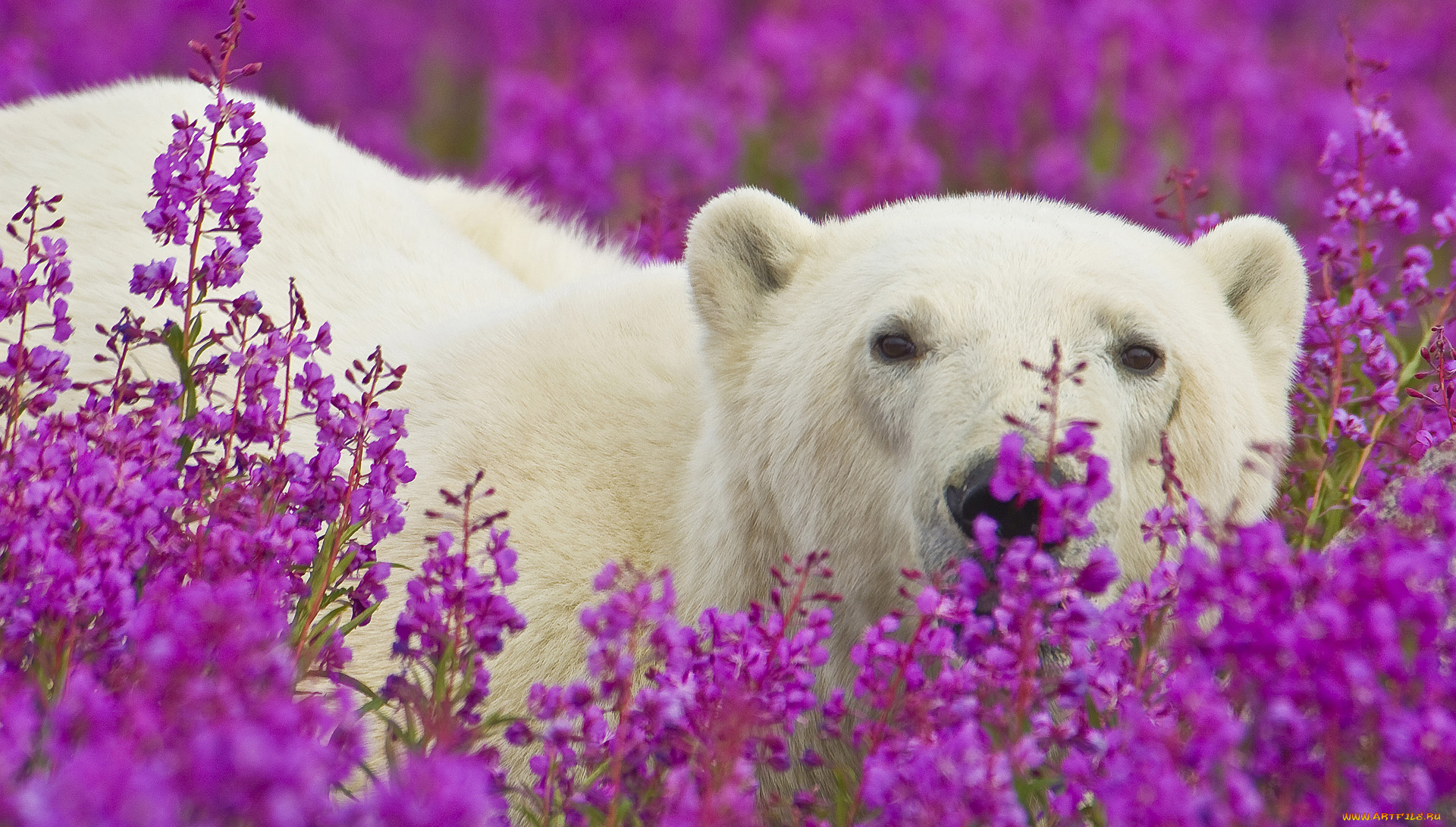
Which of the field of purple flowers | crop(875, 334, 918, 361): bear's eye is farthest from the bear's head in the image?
the field of purple flowers

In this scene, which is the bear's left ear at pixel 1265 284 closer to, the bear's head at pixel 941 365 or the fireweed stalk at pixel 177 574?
the bear's head at pixel 941 365

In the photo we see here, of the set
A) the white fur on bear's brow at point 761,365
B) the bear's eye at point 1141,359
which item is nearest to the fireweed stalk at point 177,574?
the white fur on bear's brow at point 761,365

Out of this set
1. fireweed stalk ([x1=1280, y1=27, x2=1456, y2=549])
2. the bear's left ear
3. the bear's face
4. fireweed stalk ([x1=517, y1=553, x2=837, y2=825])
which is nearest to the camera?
fireweed stalk ([x1=517, y1=553, x2=837, y2=825])

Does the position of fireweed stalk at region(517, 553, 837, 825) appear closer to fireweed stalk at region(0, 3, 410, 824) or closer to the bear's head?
fireweed stalk at region(0, 3, 410, 824)

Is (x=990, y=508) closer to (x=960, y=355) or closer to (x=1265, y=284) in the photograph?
(x=960, y=355)

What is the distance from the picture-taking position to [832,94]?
354 inches

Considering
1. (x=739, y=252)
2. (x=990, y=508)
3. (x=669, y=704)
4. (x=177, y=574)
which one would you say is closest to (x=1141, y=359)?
(x=990, y=508)

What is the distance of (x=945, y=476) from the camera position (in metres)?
2.47

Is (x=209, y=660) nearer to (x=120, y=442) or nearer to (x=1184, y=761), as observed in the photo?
(x=120, y=442)

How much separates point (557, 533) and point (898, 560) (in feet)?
2.76

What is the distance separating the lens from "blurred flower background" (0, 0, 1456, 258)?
781 centimetres

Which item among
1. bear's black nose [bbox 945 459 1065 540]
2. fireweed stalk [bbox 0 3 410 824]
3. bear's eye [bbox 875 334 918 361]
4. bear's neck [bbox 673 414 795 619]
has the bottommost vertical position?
fireweed stalk [bbox 0 3 410 824]

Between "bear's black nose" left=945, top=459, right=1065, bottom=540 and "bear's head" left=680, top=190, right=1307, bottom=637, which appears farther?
"bear's head" left=680, top=190, right=1307, bottom=637

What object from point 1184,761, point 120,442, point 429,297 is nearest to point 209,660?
point 120,442
